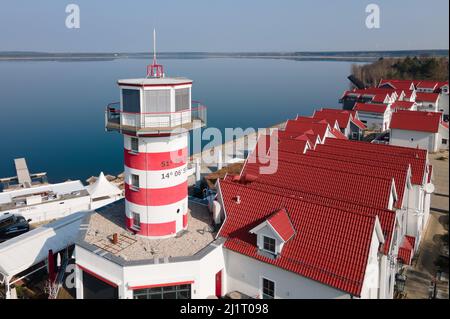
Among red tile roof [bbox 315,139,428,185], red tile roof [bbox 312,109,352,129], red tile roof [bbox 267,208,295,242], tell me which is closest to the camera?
red tile roof [bbox 267,208,295,242]

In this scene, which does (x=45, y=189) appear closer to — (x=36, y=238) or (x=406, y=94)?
(x=36, y=238)

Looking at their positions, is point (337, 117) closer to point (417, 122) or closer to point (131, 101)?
point (417, 122)

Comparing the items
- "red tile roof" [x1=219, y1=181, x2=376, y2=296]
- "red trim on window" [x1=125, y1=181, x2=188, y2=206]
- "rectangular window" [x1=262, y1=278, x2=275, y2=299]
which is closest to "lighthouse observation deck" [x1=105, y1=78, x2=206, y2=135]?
"red trim on window" [x1=125, y1=181, x2=188, y2=206]

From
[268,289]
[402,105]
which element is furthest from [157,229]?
[402,105]

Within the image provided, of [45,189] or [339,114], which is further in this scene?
[339,114]

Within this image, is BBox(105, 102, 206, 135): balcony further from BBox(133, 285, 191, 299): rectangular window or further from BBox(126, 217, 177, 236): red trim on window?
BBox(133, 285, 191, 299): rectangular window

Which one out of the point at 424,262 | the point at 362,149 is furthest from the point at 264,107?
the point at 424,262
